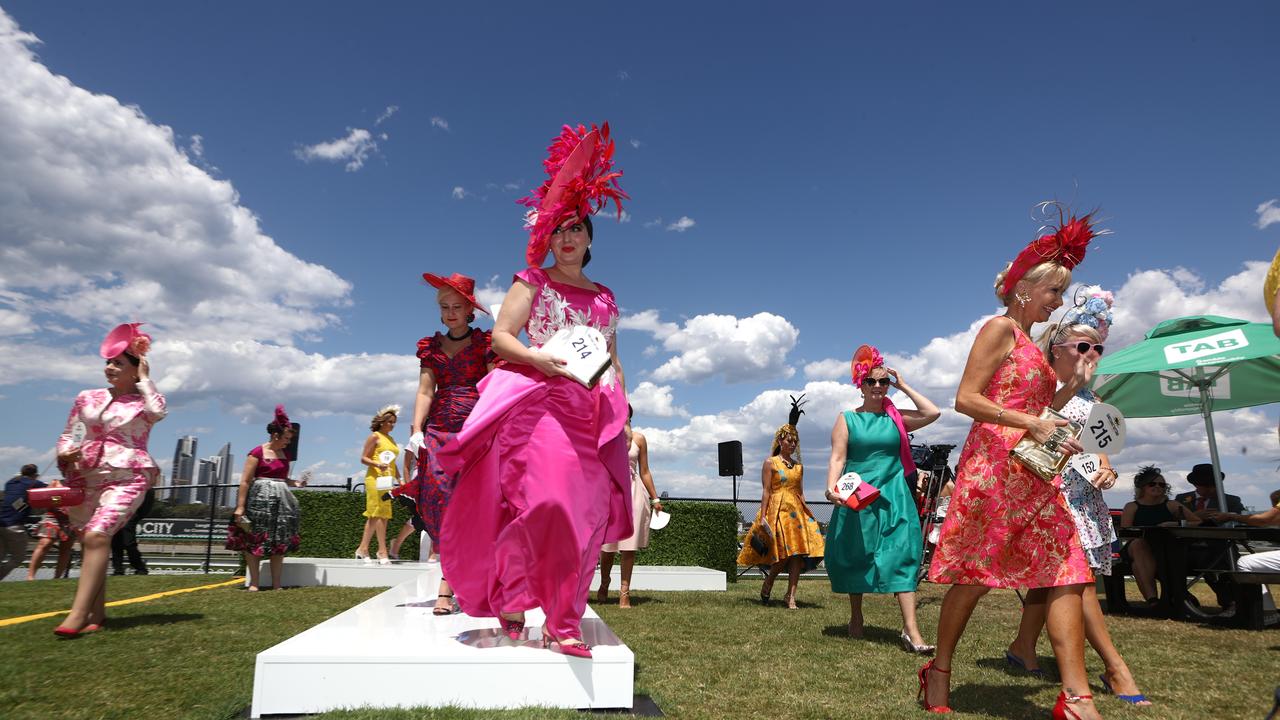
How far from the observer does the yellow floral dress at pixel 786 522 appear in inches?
309

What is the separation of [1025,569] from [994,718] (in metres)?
0.68

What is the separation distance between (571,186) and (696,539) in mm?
9785

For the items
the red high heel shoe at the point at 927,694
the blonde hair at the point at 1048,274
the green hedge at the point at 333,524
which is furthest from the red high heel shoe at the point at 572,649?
the green hedge at the point at 333,524

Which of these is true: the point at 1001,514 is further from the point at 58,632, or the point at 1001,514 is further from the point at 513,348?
the point at 58,632

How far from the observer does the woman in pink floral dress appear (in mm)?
4648

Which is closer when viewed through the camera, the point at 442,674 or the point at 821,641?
the point at 442,674

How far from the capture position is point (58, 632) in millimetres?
4500

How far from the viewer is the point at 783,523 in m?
7.95

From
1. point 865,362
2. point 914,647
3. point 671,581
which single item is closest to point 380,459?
point 671,581

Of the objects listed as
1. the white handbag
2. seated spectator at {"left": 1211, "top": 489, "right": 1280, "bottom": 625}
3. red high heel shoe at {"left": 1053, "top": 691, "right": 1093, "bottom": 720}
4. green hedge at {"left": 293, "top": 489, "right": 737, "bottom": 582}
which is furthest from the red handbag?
seated spectator at {"left": 1211, "top": 489, "right": 1280, "bottom": 625}

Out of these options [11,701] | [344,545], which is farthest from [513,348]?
[344,545]

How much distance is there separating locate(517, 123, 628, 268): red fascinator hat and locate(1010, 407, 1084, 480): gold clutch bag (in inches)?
80.0

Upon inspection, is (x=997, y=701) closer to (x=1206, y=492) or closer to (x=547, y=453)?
(x=547, y=453)

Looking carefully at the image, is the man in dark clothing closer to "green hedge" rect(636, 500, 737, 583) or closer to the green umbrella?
"green hedge" rect(636, 500, 737, 583)
